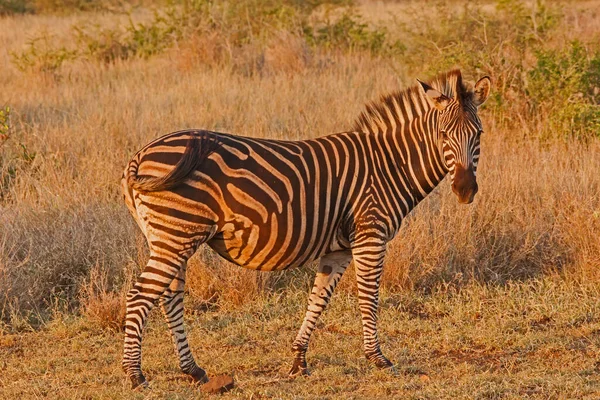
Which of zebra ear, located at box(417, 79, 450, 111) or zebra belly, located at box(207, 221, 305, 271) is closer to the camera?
zebra belly, located at box(207, 221, 305, 271)

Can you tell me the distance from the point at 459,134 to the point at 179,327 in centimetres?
213

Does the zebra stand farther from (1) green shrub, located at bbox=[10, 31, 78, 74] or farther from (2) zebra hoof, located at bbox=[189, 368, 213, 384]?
(1) green shrub, located at bbox=[10, 31, 78, 74]

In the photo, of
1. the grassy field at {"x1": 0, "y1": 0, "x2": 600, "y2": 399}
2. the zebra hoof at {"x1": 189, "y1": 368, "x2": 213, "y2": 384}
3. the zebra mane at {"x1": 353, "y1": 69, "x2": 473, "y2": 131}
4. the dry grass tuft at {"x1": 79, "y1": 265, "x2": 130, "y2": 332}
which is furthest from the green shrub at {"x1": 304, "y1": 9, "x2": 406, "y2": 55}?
the zebra hoof at {"x1": 189, "y1": 368, "x2": 213, "y2": 384}

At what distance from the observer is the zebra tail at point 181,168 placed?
490cm

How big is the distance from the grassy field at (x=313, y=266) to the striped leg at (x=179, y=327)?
0.12 meters

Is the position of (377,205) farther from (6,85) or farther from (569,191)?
(6,85)

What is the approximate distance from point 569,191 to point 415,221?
1530 millimetres

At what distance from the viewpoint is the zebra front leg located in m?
5.64

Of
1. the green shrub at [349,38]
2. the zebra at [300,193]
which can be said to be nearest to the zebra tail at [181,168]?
the zebra at [300,193]

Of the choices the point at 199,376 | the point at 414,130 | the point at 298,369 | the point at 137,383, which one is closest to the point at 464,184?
the point at 414,130

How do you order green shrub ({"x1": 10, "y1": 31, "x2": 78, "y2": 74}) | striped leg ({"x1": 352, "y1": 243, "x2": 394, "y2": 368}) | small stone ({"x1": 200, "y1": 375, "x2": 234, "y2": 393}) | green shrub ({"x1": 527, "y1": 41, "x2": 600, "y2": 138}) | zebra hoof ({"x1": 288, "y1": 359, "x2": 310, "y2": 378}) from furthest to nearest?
green shrub ({"x1": 10, "y1": 31, "x2": 78, "y2": 74}), green shrub ({"x1": 527, "y1": 41, "x2": 600, "y2": 138}), zebra hoof ({"x1": 288, "y1": 359, "x2": 310, "y2": 378}), striped leg ({"x1": 352, "y1": 243, "x2": 394, "y2": 368}), small stone ({"x1": 200, "y1": 375, "x2": 234, "y2": 393})

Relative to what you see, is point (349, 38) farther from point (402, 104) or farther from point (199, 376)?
point (199, 376)

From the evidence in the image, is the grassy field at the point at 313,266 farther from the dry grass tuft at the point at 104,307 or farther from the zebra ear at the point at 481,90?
the zebra ear at the point at 481,90

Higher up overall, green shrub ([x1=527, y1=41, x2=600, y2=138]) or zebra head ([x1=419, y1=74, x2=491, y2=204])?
zebra head ([x1=419, y1=74, x2=491, y2=204])
